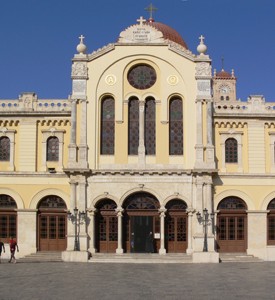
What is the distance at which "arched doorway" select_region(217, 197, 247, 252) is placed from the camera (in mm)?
36844

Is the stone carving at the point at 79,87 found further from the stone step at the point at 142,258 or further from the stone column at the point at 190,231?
the stone step at the point at 142,258

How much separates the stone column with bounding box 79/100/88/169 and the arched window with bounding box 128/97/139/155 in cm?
276

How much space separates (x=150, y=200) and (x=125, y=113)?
564cm

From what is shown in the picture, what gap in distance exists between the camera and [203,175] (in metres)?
36.0

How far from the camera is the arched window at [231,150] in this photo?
37500 millimetres

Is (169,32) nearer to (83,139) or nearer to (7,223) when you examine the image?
(83,139)

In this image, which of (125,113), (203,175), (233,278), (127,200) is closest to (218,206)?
(203,175)

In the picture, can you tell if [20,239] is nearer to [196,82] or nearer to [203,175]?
[203,175]

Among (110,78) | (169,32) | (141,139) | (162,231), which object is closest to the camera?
(162,231)

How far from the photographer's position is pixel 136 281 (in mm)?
25438

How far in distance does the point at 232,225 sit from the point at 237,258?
2359mm

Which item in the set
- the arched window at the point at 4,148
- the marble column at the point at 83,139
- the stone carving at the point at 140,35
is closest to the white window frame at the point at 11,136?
the arched window at the point at 4,148

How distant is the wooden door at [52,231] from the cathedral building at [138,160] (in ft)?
0.20

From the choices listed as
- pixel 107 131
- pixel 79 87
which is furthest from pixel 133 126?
pixel 79 87
